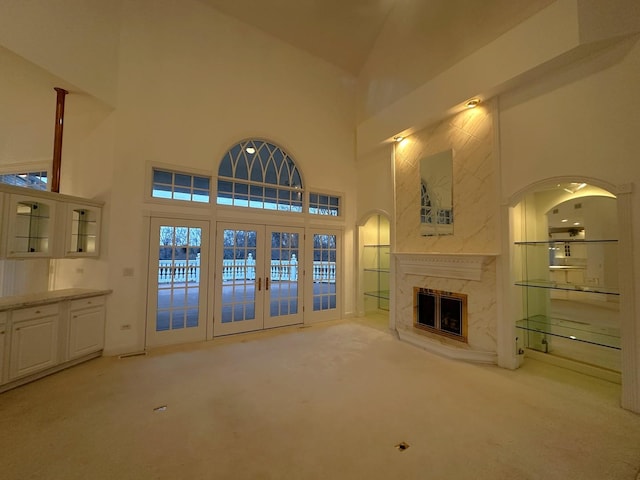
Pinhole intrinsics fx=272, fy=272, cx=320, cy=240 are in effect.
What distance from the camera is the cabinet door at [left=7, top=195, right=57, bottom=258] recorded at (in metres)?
3.21

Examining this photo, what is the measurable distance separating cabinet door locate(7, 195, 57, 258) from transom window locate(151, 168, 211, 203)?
1.26 m

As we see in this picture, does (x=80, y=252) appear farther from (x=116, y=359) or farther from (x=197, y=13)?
(x=197, y=13)

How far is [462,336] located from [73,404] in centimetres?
492

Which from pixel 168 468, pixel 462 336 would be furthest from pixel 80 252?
pixel 462 336

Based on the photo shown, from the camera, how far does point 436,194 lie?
4676mm

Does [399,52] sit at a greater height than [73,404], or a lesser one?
greater

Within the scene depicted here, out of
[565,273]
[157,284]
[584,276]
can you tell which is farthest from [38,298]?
[584,276]

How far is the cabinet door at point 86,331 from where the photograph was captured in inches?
138

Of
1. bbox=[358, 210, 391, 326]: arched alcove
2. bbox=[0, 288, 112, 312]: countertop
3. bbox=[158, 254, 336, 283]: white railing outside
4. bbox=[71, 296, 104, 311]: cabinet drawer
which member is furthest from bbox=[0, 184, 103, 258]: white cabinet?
bbox=[358, 210, 391, 326]: arched alcove

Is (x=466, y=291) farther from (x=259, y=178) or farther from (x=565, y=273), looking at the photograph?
(x=259, y=178)

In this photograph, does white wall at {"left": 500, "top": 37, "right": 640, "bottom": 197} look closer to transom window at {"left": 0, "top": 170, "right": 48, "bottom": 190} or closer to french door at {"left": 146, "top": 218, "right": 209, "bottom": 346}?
french door at {"left": 146, "top": 218, "right": 209, "bottom": 346}

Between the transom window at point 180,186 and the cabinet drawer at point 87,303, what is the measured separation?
168 centimetres

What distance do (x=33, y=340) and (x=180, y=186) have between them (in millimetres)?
2662

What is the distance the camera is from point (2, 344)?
9.37ft
